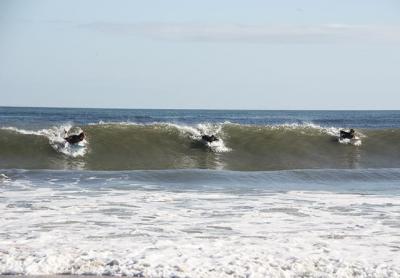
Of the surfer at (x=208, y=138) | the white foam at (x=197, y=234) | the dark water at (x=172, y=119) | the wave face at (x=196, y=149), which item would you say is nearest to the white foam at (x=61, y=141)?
the wave face at (x=196, y=149)

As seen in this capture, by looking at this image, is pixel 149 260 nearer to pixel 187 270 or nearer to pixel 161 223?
pixel 187 270

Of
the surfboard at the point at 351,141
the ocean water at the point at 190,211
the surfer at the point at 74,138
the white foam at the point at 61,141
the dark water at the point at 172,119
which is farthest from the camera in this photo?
the dark water at the point at 172,119

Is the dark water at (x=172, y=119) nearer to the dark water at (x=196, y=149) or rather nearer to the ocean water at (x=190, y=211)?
the dark water at (x=196, y=149)

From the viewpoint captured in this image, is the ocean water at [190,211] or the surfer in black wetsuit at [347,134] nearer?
the ocean water at [190,211]

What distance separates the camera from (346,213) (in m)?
9.14

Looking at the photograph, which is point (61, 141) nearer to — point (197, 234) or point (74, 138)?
point (74, 138)

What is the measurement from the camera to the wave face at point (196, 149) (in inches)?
689

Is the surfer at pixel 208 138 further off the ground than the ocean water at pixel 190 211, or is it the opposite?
the surfer at pixel 208 138

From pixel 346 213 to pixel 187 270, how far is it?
3.98 metres

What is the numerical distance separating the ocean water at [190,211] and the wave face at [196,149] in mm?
64

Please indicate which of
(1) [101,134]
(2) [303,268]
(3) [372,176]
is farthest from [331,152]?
(2) [303,268]

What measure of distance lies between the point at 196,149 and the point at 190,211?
34.6 ft

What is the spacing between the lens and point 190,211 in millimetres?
9141

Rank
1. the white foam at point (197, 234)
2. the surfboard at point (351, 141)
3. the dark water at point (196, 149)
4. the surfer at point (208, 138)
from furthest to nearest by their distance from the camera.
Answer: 1. the surfboard at point (351, 141)
2. the surfer at point (208, 138)
3. the dark water at point (196, 149)
4. the white foam at point (197, 234)
